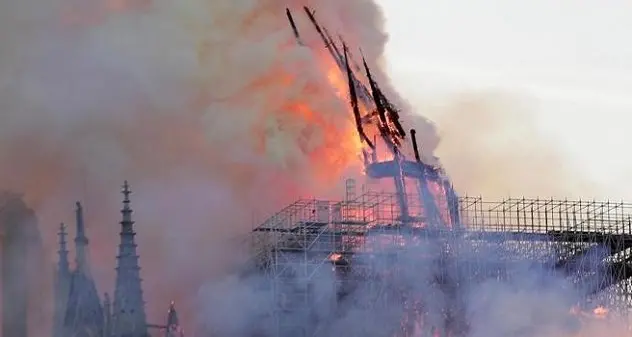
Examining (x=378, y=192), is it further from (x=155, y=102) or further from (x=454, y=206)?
(x=155, y=102)

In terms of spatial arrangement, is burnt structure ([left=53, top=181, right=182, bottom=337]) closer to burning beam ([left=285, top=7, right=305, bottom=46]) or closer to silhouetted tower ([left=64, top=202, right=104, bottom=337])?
silhouetted tower ([left=64, top=202, right=104, bottom=337])

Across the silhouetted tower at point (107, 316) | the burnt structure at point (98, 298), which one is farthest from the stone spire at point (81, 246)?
the silhouetted tower at point (107, 316)

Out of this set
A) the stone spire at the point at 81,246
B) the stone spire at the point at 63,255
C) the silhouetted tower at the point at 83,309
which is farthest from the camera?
the stone spire at the point at 63,255

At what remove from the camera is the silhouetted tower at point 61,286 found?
71.1 m

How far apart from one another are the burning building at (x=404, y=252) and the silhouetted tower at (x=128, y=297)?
8.58 metres

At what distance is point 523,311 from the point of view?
76625 millimetres

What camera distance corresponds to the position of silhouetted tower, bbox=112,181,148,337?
6594 centimetres

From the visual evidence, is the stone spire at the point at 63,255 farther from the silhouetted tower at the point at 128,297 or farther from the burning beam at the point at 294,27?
the burning beam at the point at 294,27

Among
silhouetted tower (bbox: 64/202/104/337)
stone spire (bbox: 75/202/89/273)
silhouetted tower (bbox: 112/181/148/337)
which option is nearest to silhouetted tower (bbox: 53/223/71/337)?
stone spire (bbox: 75/202/89/273)

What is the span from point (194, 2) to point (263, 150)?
7617mm

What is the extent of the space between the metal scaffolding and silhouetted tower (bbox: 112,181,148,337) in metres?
8.55

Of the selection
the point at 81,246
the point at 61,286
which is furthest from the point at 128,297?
the point at 61,286

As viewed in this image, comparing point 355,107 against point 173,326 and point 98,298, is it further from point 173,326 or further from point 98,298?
point 98,298

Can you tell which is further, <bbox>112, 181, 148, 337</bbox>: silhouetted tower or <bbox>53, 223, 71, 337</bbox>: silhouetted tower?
<bbox>53, 223, 71, 337</bbox>: silhouetted tower
